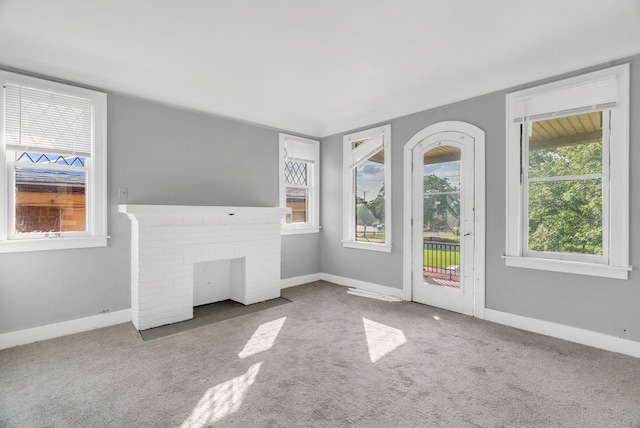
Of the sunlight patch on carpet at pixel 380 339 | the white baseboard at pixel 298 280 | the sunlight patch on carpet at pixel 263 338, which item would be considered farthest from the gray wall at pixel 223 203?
the sunlight patch on carpet at pixel 263 338

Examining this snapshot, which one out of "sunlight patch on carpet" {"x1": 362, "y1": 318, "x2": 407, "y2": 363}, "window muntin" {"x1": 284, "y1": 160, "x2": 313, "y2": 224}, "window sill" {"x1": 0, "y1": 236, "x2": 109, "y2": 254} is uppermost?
"window muntin" {"x1": 284, "y1": 160, "x2": 313, "y2": 224}

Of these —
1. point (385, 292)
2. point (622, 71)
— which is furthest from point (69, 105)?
point (622, 71)

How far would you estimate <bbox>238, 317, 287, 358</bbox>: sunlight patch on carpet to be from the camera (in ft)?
8.65

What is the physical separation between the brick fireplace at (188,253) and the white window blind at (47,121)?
2.61ft

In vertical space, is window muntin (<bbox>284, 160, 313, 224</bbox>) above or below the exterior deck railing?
above

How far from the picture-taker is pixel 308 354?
2586 millimetres

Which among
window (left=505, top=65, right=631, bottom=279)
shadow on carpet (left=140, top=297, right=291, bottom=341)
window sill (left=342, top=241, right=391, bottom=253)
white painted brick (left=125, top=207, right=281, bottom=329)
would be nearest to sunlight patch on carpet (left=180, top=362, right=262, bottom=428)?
shadow on carpet (left=140, top=297, right=291, bottom=341)

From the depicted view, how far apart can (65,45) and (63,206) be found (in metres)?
1.48

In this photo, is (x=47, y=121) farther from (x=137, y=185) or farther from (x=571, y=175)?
(x=571, y=175)

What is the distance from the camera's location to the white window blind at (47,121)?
2717 mm

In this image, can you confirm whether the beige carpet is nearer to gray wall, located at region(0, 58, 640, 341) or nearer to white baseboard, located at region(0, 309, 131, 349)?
white baseboard, located at region(0, 309, 131, 349)

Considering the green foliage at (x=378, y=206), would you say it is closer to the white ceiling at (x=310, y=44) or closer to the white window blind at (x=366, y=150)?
the white window blind at (x=366, y=150)

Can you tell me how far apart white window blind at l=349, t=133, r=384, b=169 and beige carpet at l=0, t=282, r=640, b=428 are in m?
2.53

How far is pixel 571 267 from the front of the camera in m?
2.83
